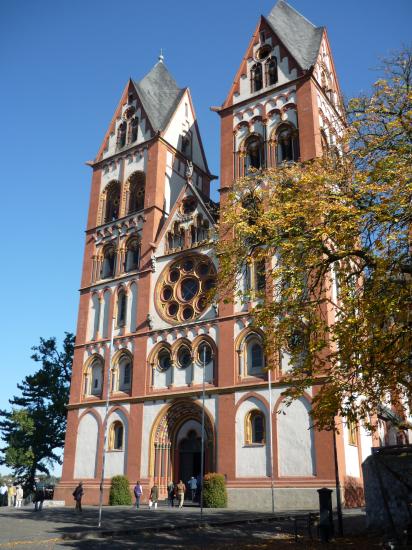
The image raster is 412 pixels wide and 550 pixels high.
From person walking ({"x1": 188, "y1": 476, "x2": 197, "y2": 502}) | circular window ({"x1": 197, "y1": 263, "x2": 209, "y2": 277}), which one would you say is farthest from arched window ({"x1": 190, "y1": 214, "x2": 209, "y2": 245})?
person walking ({"x1": 188, "y1": 476, "x2": 197, "y2": 502})

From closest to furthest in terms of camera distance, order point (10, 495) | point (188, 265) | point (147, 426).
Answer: point (147, 426)
point (188, 265)
point (10, 495)

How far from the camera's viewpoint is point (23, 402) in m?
46.7

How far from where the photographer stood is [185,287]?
33.7 meters

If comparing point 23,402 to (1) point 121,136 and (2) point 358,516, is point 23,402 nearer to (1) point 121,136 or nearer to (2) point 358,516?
(1) point 121,136

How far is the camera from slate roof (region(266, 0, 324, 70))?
123ft

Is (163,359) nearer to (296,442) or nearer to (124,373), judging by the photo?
(124,373)

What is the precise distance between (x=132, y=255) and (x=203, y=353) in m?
10.3

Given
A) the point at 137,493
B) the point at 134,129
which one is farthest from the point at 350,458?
the point at 134,129

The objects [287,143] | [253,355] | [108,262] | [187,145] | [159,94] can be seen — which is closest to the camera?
[253,355]

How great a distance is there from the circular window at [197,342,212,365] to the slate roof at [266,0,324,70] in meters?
19.2

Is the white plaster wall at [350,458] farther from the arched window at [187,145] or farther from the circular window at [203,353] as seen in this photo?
the arched window at [187,145]

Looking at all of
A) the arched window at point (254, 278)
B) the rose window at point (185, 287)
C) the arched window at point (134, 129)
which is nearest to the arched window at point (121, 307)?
the rose window at point (185, 287)

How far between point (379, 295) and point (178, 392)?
1945cm

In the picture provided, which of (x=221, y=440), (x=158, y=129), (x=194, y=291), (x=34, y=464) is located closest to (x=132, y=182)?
(x=158, y=129)
